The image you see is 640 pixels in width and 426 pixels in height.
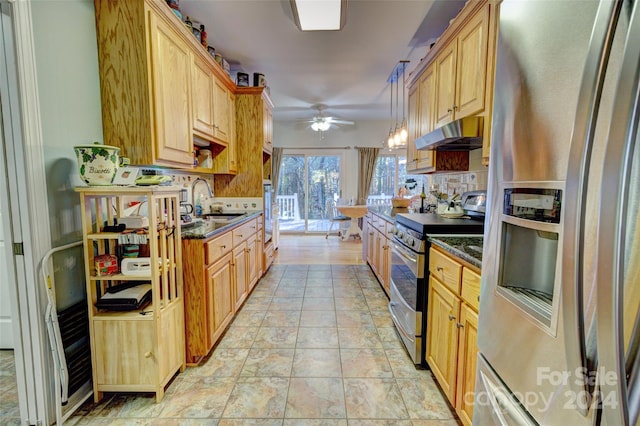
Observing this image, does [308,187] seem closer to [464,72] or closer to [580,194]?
[464,72]

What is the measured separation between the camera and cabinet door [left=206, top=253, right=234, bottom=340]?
6.79 feet

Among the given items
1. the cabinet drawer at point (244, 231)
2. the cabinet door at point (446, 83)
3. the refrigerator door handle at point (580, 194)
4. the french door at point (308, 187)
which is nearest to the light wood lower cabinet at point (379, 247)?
the cabinet door at point (446, 83)

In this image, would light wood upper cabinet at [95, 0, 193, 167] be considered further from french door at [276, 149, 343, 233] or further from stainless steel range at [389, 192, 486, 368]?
french door at [276, 149, 343, 233]

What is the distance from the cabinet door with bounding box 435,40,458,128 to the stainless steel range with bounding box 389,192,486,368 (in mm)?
678

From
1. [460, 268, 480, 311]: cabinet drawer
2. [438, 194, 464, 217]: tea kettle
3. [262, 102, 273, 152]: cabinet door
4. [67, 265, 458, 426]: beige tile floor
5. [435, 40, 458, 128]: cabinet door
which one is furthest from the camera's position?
[262, 102, 273, 152]: cabinet door

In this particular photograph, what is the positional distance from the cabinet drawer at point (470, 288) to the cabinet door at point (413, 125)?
1.86 m

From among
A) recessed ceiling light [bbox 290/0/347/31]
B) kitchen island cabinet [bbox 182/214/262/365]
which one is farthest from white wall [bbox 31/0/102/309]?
recessed ceiling light [bbox 290/0/347/31]

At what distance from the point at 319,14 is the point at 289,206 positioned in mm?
4991

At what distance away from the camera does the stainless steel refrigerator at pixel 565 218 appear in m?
0.49

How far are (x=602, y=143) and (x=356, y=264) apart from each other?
4.05m

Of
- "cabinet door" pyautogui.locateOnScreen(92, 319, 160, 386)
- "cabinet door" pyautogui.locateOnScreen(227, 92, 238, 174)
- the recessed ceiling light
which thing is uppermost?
the recessed ceiling light

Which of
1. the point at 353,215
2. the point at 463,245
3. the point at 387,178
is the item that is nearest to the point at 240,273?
the point at 463,245

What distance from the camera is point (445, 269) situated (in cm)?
160

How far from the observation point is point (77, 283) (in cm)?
167
